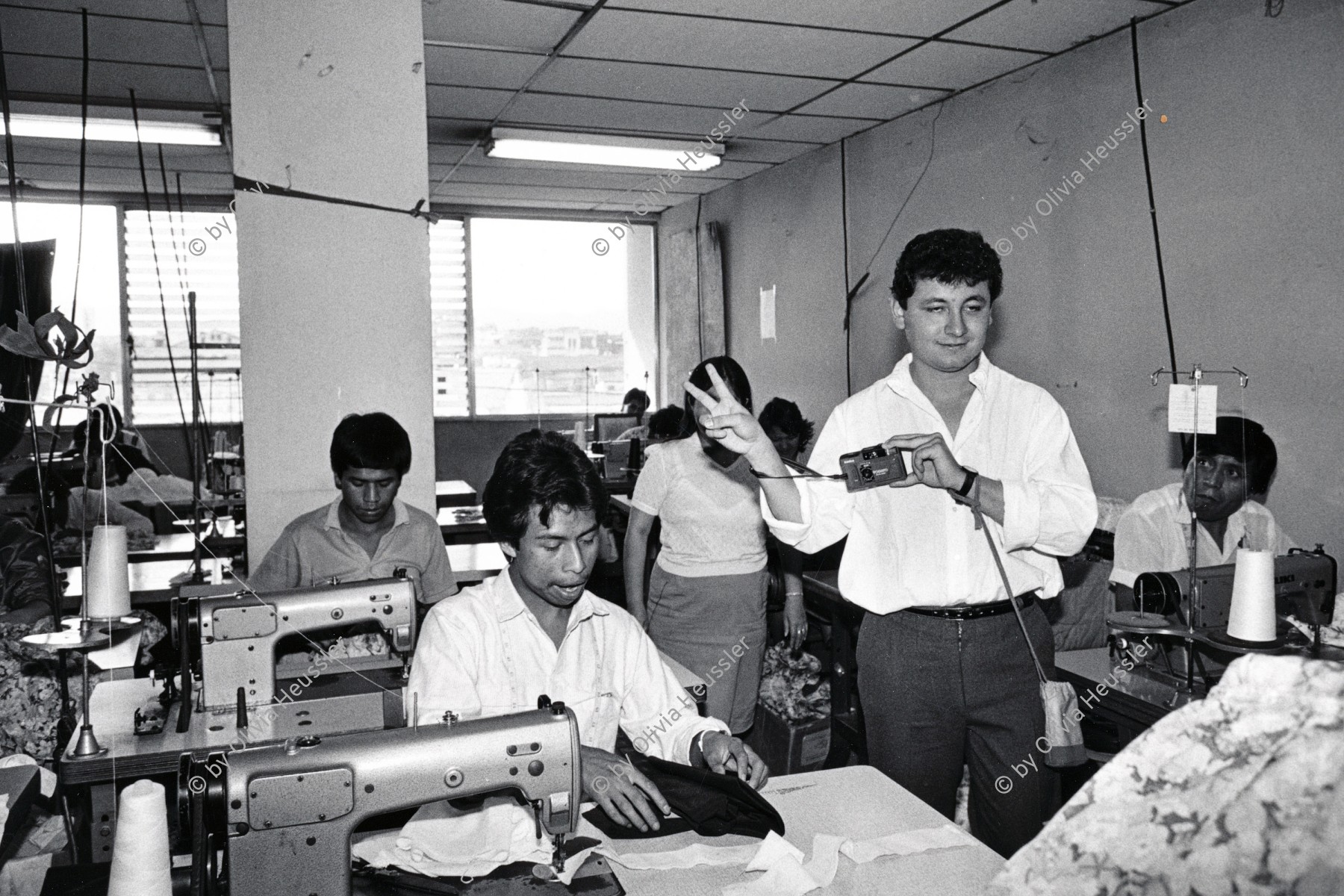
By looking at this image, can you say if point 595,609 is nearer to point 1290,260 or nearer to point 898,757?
point 898,757

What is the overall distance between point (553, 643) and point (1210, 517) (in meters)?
2.14

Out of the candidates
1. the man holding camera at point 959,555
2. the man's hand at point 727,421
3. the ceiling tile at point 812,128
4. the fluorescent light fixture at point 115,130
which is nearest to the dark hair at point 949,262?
the man holding camera at point 959,555

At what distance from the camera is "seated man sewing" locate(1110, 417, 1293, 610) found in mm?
2965

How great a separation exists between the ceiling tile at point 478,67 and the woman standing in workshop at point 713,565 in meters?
2.00

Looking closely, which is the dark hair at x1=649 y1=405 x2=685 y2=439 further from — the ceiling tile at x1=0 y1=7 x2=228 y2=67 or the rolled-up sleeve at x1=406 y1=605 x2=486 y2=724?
the rolled-up sleeve at x1=406 y1=605 x2=486 y2=724

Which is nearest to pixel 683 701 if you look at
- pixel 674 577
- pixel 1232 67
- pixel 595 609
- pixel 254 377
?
pixel 595 609

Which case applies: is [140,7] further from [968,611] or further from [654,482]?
[968,611]

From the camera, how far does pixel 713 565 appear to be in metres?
3.00

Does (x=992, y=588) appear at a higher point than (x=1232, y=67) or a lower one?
lower

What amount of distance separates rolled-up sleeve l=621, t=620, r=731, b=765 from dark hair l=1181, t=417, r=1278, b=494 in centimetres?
191

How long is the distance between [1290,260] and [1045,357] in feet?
3.88

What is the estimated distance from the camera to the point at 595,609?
6.29ft

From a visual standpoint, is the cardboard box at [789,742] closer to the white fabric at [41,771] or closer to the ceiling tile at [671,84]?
the white fabric at [41,771]

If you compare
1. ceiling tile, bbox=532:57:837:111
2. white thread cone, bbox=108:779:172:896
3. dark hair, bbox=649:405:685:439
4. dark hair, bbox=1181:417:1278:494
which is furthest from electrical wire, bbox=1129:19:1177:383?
white thread cone, bbox=108:779:172:896
